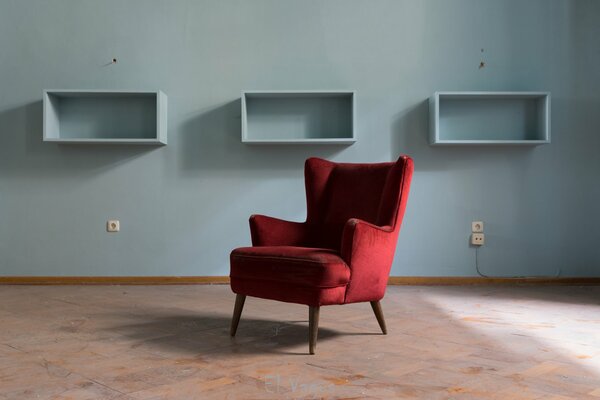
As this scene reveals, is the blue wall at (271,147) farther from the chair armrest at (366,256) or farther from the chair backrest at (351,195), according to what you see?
the chair armrest at (366,256)

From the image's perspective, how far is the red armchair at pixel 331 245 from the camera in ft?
7.98

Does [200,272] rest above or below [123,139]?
below

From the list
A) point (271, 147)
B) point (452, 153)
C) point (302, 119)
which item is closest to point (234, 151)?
point (271, 147)

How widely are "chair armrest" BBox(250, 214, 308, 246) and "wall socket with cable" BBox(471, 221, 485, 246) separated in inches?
77.8

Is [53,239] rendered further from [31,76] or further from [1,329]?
[1,329]

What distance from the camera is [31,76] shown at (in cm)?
461

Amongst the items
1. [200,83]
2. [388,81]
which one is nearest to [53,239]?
[200,83]

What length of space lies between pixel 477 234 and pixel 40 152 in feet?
11.5

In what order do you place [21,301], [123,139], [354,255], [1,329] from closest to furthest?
1. [354,255]
2. [1,329]
3. [21,301]
4. [123,139]

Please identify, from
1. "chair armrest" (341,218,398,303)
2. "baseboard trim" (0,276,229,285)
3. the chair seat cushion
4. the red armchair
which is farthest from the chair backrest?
"baseboard trim" (0,276,229,285)

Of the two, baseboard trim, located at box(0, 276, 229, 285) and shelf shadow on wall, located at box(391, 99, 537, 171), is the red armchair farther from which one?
baseboard trim, located at box(0, 276, 229, 285)

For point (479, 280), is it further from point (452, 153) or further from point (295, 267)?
point (295, 267)

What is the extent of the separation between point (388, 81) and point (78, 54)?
2.48m

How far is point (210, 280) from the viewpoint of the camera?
456 centimetres
